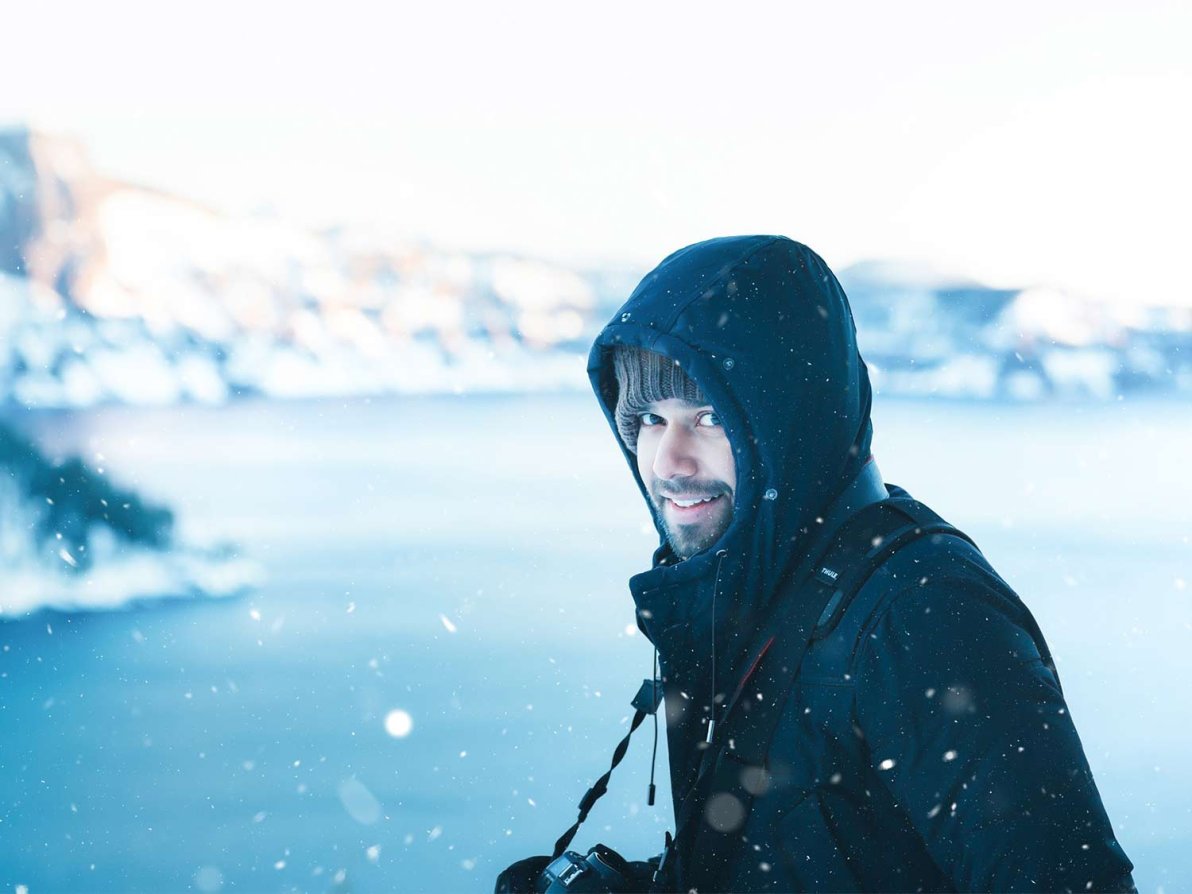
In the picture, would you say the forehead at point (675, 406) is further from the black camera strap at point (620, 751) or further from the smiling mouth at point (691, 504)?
the black camera strap at point (620, 751)

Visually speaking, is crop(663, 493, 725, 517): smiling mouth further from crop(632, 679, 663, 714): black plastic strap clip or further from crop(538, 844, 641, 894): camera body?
crop(538, 844, 641, 894): camera body

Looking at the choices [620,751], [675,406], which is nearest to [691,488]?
[675,406]

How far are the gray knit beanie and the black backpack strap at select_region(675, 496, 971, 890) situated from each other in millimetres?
335

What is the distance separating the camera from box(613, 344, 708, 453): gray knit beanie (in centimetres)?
159

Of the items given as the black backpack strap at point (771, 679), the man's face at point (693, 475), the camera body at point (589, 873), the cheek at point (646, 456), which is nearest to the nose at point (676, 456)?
the man's face at point (693, 475)

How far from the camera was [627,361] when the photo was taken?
169 centimetres

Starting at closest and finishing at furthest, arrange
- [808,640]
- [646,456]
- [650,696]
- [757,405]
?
[808,640], [757,405], [650,696], [646,456]

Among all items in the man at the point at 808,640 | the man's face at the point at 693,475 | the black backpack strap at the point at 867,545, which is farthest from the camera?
the man's face at the point at 693,475

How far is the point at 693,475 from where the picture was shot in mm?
1586

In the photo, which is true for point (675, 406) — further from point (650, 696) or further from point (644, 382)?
point (650, 696)

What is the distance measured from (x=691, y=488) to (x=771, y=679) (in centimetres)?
37

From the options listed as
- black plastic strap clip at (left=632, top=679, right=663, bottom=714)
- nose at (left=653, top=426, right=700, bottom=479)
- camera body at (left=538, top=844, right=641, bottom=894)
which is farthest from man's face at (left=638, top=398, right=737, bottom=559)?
camera body at (left=538, top=844, right=641, bottom=894)

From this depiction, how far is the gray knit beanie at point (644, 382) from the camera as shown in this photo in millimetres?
1589

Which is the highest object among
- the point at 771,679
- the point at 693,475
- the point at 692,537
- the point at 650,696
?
the point at 693,475
